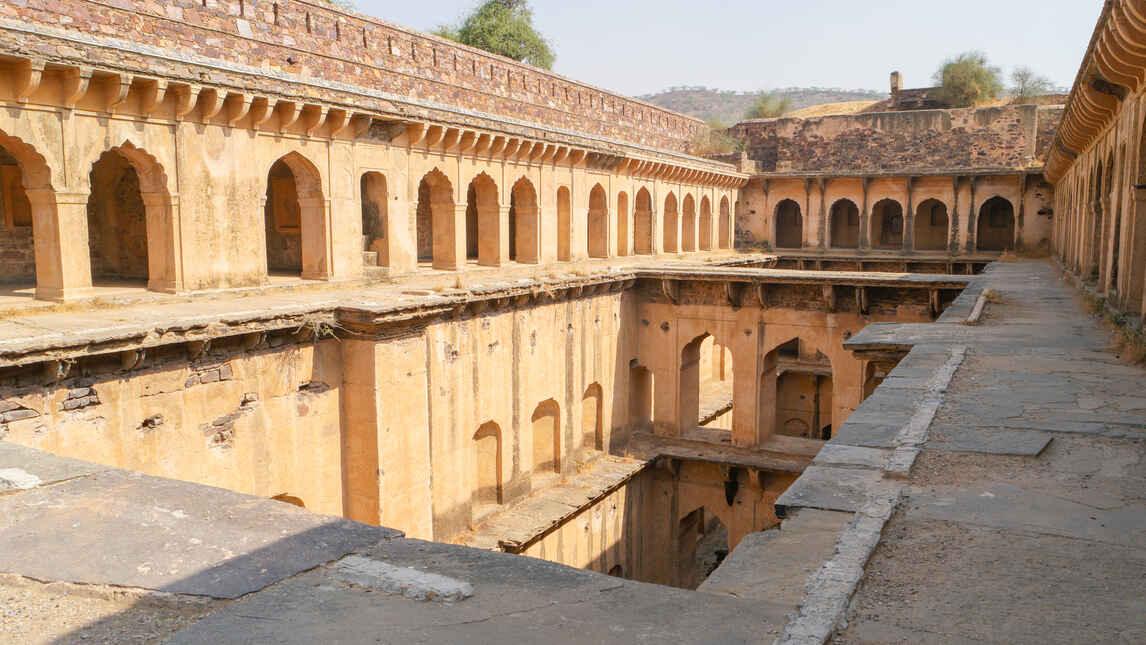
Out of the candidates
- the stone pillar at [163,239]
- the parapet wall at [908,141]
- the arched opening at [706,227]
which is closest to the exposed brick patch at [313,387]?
the stone pillar at [163,239]

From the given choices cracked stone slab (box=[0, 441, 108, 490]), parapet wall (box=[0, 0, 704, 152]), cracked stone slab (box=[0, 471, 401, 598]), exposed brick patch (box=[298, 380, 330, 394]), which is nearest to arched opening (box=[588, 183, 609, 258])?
parapet wall (box=[0, 0, 704, 152])

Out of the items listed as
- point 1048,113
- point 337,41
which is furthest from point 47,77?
point 1048,113

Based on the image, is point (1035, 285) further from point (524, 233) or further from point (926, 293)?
point (524, 233)

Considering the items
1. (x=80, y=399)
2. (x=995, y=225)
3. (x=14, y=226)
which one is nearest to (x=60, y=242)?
(x=80, y=399)

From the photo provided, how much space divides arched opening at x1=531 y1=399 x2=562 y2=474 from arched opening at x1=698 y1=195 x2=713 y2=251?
37.8 ft

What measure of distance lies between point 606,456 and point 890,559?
13.0 metres

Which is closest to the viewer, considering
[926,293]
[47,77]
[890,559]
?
[890,559]

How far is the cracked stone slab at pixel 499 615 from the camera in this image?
213 cm

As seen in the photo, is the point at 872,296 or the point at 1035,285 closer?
the point at 1035,285

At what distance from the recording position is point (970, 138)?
25.5 meters

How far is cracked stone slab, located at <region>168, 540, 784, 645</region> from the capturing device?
213cm

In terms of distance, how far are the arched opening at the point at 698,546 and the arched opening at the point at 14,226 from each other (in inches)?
456

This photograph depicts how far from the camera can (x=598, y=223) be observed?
18.4 meters

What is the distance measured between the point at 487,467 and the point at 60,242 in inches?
257
